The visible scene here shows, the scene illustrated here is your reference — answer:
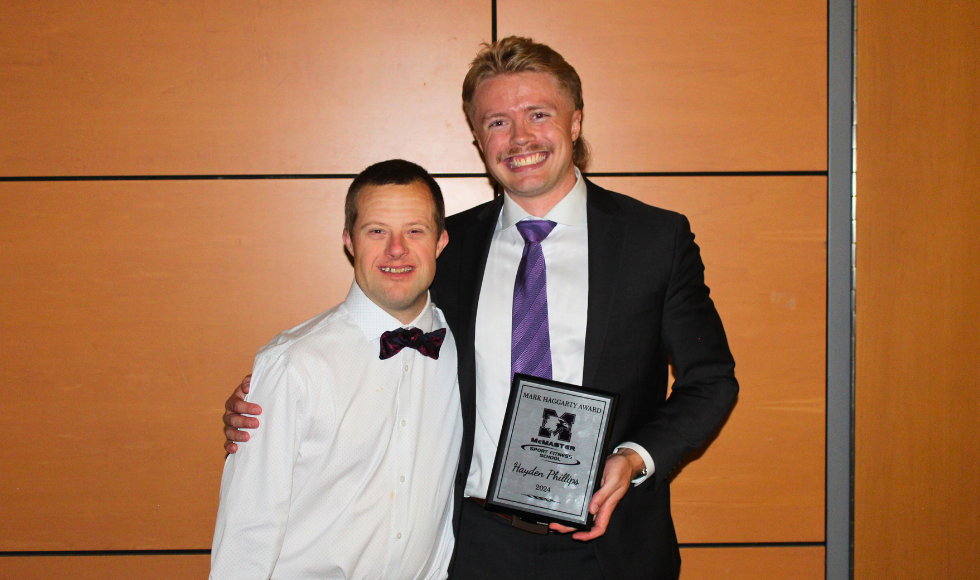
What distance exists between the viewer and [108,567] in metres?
2.21

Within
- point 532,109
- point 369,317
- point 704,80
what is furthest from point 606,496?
point 704,80

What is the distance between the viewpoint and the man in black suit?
1516mm

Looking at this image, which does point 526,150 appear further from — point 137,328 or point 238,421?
point 137,328

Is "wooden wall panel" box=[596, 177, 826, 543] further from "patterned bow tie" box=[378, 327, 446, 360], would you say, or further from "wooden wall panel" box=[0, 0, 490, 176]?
"patterned bow tie" box=[378, 327, 446, 360]

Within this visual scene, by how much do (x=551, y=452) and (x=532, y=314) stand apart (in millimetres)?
349

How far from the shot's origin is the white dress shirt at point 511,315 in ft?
Answer: 5.13

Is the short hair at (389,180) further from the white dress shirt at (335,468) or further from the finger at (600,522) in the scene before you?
the finger at (600,522)

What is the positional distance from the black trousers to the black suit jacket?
62mm

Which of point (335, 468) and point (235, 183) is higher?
point (235, 183)

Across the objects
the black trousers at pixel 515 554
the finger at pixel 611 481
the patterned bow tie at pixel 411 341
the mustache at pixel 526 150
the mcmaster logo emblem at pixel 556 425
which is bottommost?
the black trousers at pixel 515 554

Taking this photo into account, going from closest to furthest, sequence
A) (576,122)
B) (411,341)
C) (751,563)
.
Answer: (411,341) → (576,122) → (751,563)

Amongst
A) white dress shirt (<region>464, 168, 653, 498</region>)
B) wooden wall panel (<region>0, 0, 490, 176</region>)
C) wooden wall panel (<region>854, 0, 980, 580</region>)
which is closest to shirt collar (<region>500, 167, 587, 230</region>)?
white dress shirt (<region>464, 168, 653, 498</region>)

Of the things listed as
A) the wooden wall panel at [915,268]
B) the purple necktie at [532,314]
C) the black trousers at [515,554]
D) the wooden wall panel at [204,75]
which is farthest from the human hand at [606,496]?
the wooden wall panel at [204,75]

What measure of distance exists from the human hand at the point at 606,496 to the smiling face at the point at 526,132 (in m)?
0.73
